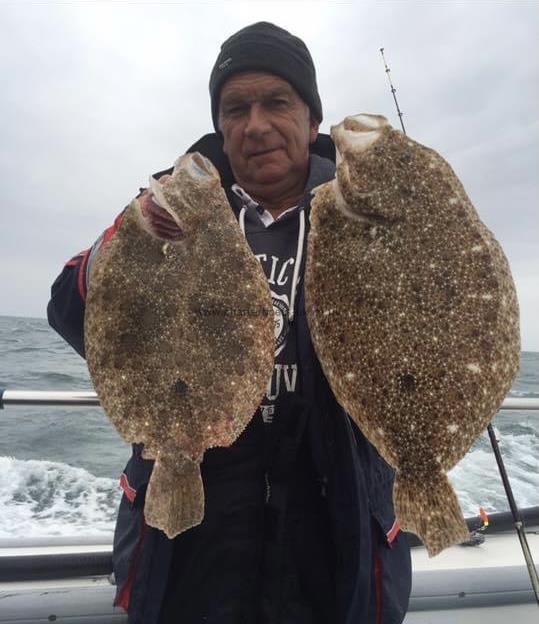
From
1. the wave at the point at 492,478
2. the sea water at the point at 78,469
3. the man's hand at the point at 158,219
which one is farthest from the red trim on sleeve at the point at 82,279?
the wave at the point at 492,478

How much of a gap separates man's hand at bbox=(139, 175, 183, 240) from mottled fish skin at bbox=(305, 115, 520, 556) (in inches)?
19.9

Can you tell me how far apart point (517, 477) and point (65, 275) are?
6.83 meters

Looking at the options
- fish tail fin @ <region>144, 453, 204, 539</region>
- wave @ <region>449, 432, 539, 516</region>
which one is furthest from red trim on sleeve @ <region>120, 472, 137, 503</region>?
wave @ <region>449, 432, 539, 516</region>

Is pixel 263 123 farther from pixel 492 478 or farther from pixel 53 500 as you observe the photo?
pixel 492 478

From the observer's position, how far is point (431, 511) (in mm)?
1555

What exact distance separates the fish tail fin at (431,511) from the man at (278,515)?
298 mm

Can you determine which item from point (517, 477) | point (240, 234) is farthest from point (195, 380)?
point (517, 477)

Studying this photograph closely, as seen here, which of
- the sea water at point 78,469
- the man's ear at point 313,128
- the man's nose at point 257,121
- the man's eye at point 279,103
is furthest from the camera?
the sea water at point 78,469

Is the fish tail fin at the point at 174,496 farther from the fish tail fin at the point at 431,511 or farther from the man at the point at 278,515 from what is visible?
the fish tail fin at the point at 431,511

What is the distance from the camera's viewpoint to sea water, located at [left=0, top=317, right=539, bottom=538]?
16.8 ft

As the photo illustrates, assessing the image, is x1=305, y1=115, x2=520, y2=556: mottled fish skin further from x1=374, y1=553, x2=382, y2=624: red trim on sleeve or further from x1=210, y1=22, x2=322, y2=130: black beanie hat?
x1=210, y1=22, x2=322, y2=130: black beanie hat

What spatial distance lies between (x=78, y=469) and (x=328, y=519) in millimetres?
5749

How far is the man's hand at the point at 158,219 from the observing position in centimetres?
178

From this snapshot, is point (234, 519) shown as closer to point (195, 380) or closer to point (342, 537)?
point (342, 537)
